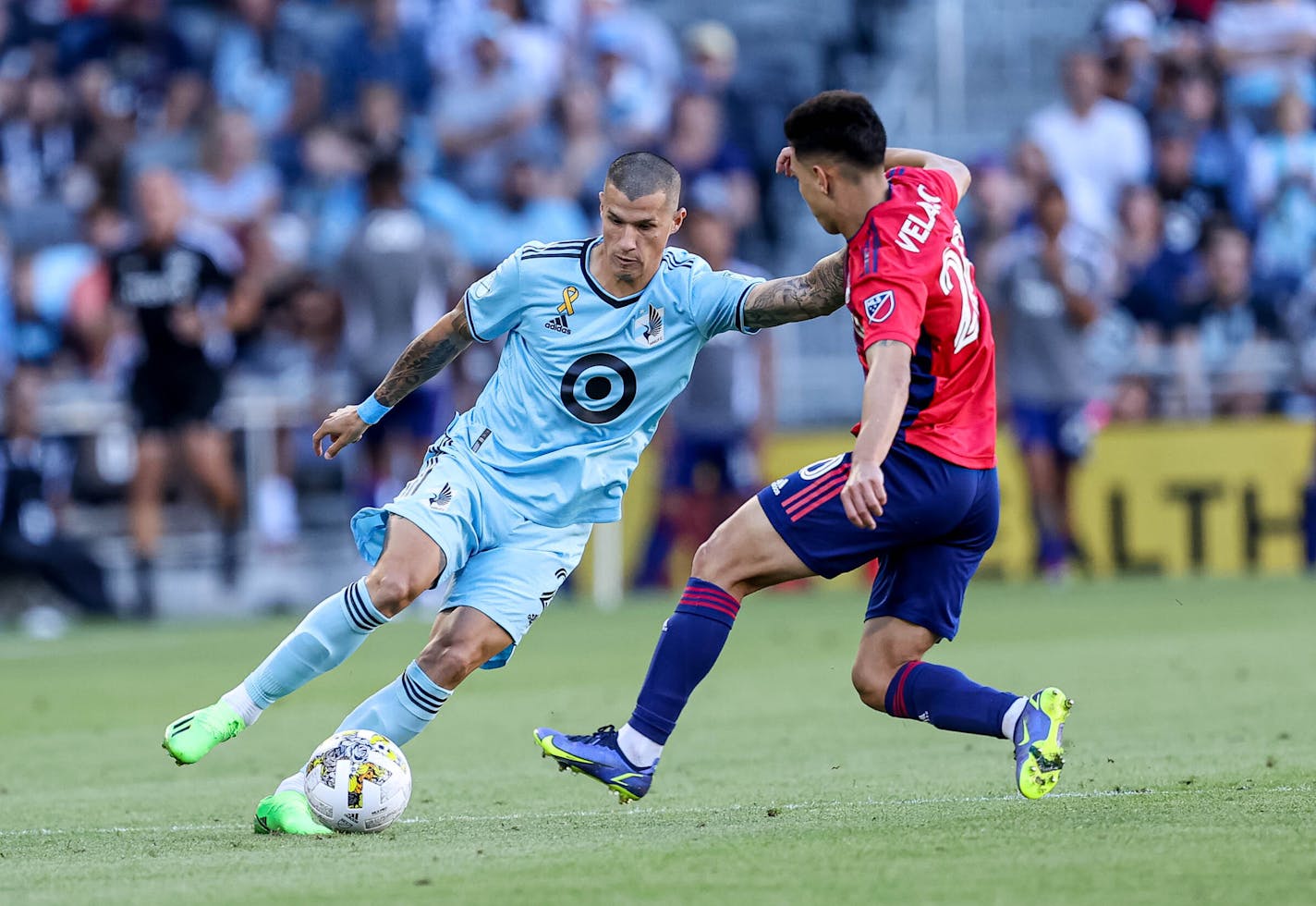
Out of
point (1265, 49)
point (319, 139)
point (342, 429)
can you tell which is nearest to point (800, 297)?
point (342, 429)

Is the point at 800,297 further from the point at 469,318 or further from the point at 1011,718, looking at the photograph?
the point at 1011,718

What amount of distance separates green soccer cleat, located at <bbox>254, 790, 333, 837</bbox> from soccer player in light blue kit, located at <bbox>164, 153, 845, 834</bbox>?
30cm

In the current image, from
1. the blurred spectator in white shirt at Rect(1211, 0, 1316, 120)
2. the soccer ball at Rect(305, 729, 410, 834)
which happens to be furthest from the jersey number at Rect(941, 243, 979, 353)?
the blurred spectator in white shirt at Rect(1211, 0, 1316, 120)

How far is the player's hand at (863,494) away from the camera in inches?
225

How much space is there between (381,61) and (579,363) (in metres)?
13.3

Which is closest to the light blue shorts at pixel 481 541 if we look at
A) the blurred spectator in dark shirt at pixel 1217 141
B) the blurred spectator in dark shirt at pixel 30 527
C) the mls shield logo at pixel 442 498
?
A: the mls shield logo at pixel 442 498

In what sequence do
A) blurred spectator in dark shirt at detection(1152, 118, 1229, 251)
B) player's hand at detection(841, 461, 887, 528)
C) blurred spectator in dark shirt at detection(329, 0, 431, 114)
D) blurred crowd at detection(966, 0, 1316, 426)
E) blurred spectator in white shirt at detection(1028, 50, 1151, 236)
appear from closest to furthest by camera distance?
player's hand at detection(841, 461, 887, 528) → blurred crowd at detection(966, 0, 1316, 426) → blurred spectator in dark shirt at detection(1152, 118, 1229, 251) → blurred spectator in white shirt at detection(1028, 50, 1151, 236) → blurred spectator in dark shirt at detection(329, 0, 431, 114)

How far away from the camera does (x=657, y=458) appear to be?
56.8ft

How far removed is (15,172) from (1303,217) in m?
12.6

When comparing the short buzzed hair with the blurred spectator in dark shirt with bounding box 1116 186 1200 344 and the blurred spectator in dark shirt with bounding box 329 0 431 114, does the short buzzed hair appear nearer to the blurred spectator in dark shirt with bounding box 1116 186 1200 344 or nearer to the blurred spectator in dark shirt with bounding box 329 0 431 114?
the blurred spectator in dark shirt with bounding box 1116 186 1200 344

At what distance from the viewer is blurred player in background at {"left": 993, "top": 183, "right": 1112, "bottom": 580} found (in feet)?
54.1

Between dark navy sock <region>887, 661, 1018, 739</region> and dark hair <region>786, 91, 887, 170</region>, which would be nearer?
dark hair <region>786, 91, 887, 170</region>

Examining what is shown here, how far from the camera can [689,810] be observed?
6.60 meters

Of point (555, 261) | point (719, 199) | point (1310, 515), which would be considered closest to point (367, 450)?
point (719, 199)
